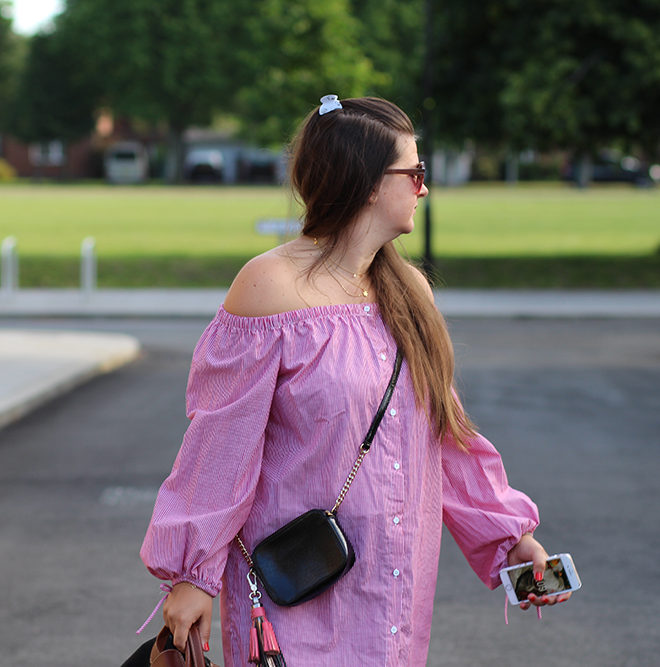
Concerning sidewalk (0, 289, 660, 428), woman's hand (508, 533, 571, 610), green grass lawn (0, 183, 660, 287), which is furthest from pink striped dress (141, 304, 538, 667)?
sidewalk (0, 289, 660, 428)

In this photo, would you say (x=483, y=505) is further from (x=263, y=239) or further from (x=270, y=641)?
(x=263, y=239)

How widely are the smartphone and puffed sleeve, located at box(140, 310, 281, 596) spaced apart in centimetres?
63

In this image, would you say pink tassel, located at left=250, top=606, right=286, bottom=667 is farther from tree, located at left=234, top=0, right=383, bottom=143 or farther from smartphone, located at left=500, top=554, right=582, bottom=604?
tree, located at left=234, top=0, right=383, bottom=143

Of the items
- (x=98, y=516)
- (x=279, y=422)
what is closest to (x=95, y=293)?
(x=98, y=516)

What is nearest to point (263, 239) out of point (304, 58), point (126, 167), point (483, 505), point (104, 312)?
point (304, 58)

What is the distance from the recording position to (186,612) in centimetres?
226

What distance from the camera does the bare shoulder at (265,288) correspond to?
231cm

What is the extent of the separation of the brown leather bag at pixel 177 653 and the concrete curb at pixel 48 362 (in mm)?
7225

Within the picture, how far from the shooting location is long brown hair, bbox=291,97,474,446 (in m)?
2.32

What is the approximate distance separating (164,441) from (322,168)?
643 centimetres

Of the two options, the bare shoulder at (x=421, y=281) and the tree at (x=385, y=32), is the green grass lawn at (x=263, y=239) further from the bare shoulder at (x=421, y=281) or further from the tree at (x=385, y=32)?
the tree at (x=385, y=32)

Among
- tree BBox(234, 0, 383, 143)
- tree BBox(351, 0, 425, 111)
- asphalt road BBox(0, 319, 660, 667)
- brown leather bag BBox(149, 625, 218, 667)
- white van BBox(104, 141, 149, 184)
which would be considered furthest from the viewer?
white van BBox(104, 141, 149, 184)

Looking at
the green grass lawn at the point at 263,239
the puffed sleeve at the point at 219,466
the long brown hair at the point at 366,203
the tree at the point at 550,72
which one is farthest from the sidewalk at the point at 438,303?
the puffed sleeve at the point at 219,466

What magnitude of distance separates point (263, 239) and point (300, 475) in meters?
29.6
